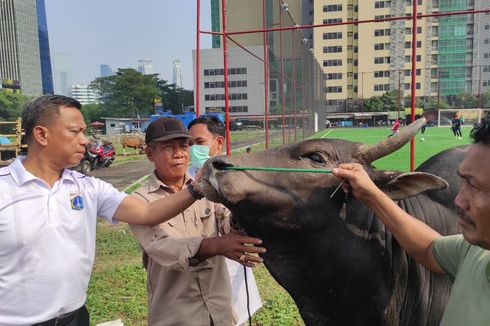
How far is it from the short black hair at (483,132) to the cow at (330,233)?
580mm

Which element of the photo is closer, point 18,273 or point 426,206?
point 18,273

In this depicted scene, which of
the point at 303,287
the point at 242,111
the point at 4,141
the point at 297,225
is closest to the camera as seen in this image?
the point at 297,225

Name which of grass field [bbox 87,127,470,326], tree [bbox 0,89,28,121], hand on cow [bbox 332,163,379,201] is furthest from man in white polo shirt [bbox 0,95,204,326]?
tree [bbox 0,89,28,121]

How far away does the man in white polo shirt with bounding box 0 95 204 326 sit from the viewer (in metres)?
2.10

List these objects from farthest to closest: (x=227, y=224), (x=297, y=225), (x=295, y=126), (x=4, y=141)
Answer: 1. (x=4, y=141)
2. (x=295, y=126)
3. (x=227, y=224)
4. (x=297, y=225)

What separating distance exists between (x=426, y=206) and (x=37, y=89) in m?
92.1

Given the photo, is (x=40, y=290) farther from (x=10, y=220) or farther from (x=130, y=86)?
(x=130, y=86)

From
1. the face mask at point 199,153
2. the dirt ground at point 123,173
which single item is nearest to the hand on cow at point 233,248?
the face mask at point 199,153

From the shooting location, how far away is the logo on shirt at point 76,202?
232 cm

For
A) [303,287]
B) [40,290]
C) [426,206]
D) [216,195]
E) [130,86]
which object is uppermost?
[130,86]

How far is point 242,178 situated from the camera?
2.21 metres

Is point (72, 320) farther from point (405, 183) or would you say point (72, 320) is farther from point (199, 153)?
point (199, 153)

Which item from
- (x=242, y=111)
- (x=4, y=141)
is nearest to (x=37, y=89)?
(x=4, y=141)

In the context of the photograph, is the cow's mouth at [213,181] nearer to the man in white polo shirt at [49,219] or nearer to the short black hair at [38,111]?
the man in white polo shirt at [49,219]
